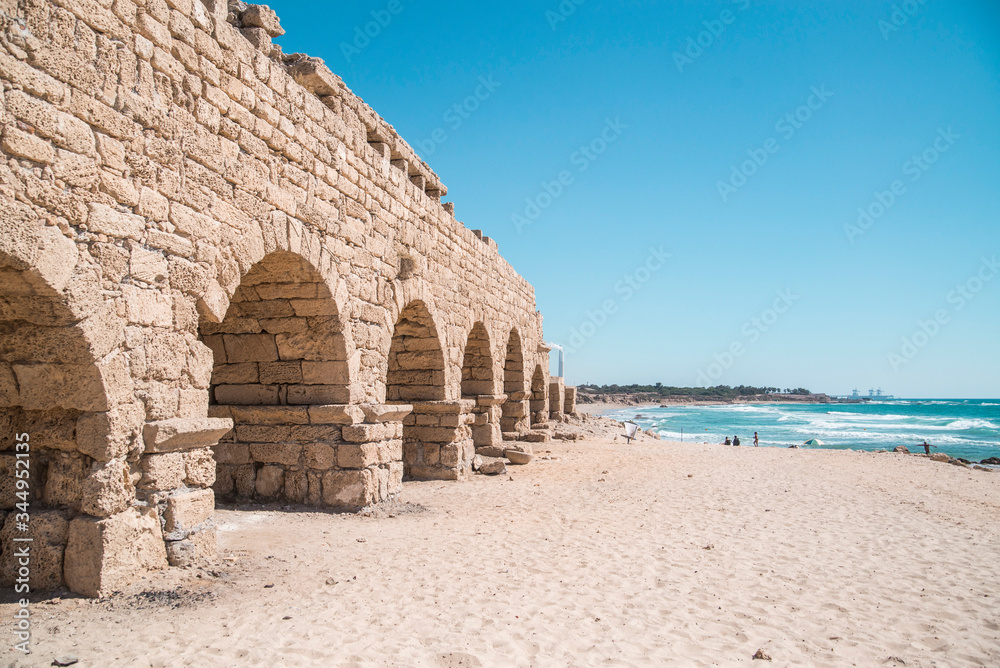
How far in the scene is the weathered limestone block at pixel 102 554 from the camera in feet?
11.9

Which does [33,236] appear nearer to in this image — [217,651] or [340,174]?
[217,651]

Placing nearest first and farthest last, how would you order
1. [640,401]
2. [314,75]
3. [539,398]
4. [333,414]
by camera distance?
1. [314,75]
2. [333,414]
3. [539,398]
4. [640,401]

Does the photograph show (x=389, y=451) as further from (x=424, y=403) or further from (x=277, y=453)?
(x=424, y=403)

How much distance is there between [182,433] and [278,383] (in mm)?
2504

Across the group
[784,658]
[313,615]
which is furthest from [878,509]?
[313,615]

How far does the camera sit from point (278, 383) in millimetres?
6594

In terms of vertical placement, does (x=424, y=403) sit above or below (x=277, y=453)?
above

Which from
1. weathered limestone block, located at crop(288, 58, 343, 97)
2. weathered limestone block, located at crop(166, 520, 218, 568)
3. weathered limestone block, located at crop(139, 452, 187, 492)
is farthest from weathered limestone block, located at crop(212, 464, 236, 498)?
weathered limestone block, located at crop(288, 58, 343, 97)

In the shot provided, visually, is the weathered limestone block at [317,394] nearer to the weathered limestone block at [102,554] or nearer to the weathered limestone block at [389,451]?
the weathered limestone block at [389,451]

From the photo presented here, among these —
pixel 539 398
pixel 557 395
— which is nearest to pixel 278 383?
pixel 539 398

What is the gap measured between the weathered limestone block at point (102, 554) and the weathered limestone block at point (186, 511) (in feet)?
0.79

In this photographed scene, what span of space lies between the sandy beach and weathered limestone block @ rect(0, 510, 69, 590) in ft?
0.71

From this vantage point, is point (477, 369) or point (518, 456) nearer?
point (518, 456)

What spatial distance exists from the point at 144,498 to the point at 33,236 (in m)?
1.72
